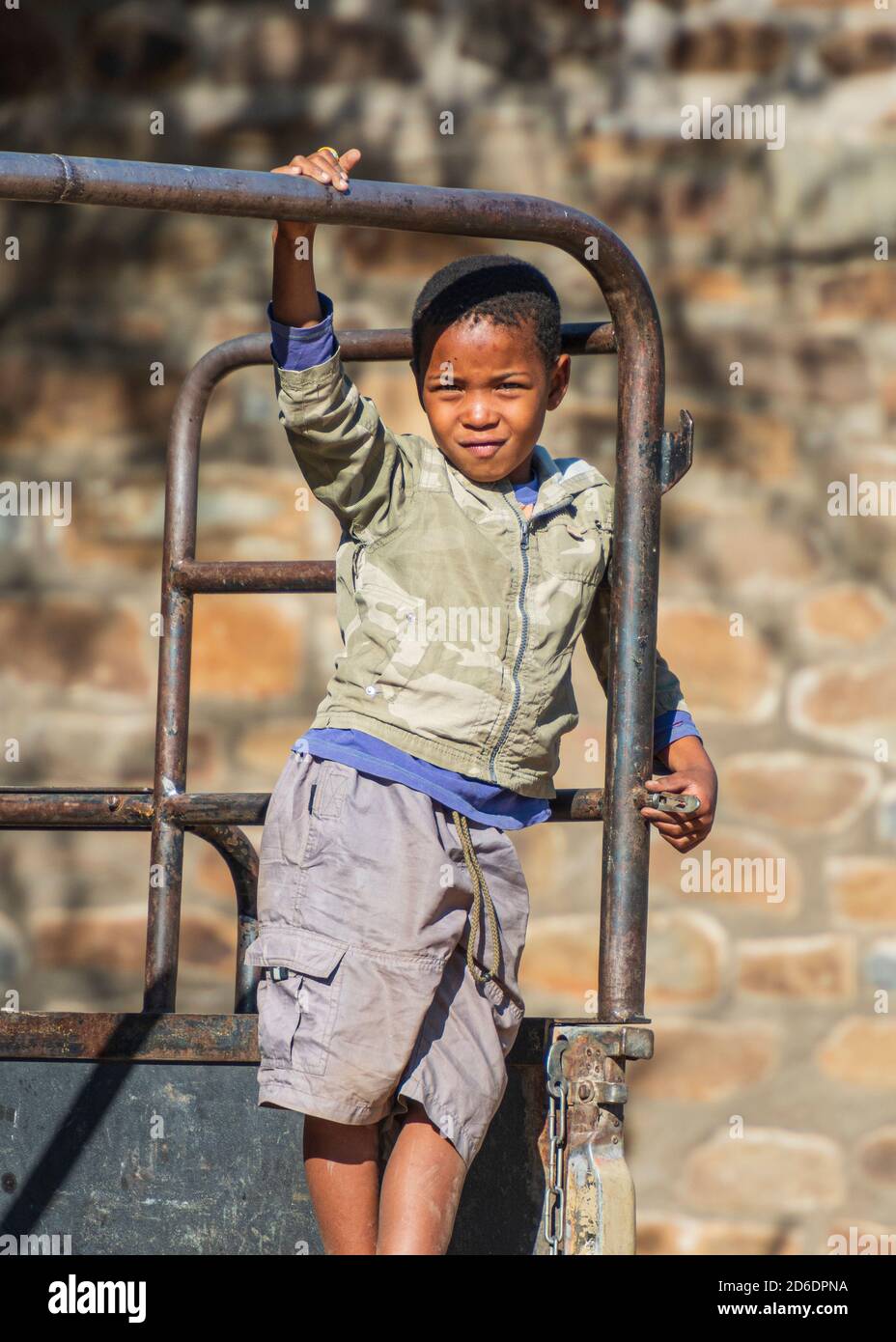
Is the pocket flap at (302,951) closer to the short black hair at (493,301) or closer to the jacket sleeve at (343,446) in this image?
the jacket sleeve at (343,446)

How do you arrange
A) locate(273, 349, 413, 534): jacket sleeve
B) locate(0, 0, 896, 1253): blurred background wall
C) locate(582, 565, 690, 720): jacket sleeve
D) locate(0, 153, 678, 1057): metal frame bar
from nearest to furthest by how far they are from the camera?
locate(0, 153, 678, 1057): metal frame bar → locate(273, 349, 413, 534): jacket sleeve → locate(582, 565, 690, 720): jacket sleeve → locate(0, 0, 896, 1253): blurred background wall

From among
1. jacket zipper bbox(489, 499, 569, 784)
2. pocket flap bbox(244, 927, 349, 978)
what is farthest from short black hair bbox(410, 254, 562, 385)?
pocket flap bbox(244, 927, 349, 978)

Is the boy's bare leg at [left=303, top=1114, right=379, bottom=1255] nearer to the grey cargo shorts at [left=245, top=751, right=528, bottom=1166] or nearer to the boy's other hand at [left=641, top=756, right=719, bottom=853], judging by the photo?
the grey cargo shorts at [left=245, top=751, right=528, bottom=1166]

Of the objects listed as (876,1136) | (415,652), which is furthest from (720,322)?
(415,652)

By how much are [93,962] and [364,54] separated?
1.95 m

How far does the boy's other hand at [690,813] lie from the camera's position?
1.86 metres

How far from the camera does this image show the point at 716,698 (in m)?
3.74

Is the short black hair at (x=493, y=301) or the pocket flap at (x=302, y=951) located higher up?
the short black hair at (x=493, y=301)

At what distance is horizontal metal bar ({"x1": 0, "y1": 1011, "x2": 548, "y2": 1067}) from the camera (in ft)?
6.06

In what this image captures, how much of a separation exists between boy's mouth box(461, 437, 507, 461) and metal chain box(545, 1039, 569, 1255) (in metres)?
0.63

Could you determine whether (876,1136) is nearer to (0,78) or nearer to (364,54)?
(364,54)

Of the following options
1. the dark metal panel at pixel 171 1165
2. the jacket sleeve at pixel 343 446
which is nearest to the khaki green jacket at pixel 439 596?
the jacket sleeve at pixel 343 446

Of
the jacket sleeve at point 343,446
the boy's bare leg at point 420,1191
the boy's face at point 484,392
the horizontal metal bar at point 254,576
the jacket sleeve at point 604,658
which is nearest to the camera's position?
the boy's bare leg at point 420,1191
